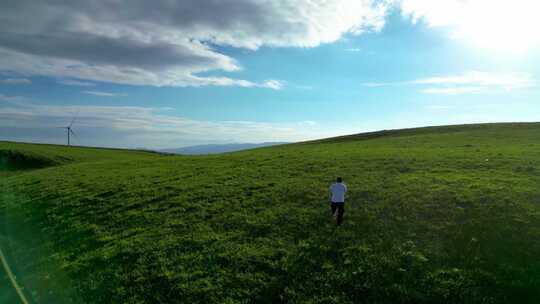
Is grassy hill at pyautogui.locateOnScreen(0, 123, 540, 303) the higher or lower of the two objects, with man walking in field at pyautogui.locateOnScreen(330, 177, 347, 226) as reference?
lower

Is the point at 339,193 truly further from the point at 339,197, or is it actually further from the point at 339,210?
the point at 339,210

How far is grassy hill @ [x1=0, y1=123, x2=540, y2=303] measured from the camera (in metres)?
11.8

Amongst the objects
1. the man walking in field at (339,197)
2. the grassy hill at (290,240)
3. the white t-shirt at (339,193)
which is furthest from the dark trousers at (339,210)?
the grassy hill at (290,240)

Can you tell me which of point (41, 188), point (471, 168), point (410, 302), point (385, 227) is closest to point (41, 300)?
point (410, 302)

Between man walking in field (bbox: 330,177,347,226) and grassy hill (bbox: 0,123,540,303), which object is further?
man walking in field (bbox: 330,177,347,226)

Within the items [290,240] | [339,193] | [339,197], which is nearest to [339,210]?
[339,197]

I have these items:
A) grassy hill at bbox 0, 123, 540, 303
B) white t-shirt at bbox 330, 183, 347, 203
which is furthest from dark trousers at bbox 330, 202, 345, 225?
grassy hill at bbox 0, 123, 540, 303

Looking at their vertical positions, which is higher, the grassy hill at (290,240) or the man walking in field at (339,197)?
the man walking in field at (339,197)

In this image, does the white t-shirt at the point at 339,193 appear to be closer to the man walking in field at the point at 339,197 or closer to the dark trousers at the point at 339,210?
the man walking in field at the point at 339,197

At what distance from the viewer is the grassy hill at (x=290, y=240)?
11812 mm

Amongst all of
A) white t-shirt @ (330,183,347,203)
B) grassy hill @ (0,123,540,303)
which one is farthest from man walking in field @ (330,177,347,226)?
grassy hill @ (0,123,540,303)

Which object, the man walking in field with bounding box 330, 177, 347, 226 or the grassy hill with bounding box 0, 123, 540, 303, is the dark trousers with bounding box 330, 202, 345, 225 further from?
the grassy hill with bounding box 0, 123, 540, 303

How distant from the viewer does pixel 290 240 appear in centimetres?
1536

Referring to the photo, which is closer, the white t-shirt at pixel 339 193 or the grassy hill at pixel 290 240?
the grassy hill at pixel 290 240
